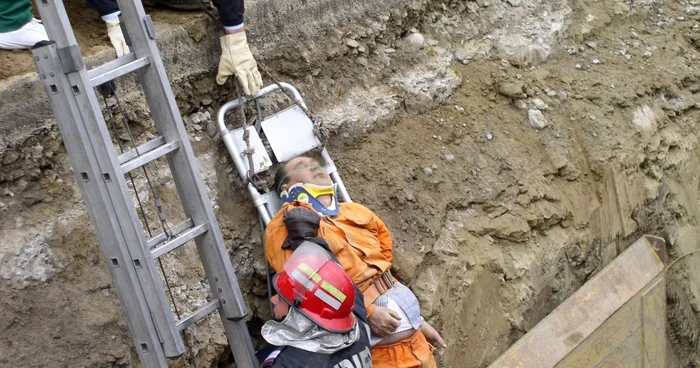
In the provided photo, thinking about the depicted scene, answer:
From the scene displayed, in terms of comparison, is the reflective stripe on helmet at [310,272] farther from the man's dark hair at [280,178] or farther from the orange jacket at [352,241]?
the man's dark hair at [280,178]

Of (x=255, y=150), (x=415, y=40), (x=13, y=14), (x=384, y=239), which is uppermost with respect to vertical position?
(x=13, y=14)

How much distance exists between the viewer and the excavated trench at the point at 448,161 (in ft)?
12.6

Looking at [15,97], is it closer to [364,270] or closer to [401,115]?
[364,270]

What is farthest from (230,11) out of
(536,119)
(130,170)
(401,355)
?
(536,119)

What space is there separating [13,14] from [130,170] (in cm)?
127

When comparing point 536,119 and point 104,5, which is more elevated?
point 104,5

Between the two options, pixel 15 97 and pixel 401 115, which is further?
pixel 401 115

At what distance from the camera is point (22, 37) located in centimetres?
407

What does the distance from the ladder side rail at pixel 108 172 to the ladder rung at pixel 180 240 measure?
0.07m

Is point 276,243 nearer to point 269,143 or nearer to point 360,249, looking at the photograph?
point 360,249

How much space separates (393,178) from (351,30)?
1032mm

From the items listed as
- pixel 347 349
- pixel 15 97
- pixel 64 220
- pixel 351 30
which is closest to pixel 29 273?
pixel 64 220

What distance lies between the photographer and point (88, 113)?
10.5 ft

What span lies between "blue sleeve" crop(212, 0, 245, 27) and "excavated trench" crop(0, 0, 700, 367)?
0.24m
